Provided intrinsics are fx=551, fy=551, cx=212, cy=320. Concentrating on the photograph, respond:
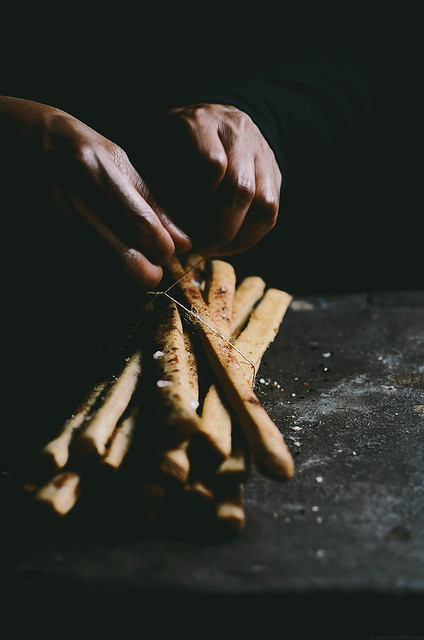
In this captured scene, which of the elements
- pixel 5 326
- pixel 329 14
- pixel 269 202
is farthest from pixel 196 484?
pixel 329 14

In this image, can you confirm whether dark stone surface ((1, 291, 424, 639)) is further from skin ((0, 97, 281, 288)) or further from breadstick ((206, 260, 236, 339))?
skin ((0, 97, 281, 288))

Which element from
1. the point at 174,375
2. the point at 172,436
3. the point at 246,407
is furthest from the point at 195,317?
the point at 172,436

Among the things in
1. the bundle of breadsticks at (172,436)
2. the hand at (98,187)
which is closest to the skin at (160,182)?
the hand at (98,187)

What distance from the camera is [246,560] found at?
3.85 feet

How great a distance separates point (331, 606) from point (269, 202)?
1.14m

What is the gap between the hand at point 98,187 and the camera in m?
1.49

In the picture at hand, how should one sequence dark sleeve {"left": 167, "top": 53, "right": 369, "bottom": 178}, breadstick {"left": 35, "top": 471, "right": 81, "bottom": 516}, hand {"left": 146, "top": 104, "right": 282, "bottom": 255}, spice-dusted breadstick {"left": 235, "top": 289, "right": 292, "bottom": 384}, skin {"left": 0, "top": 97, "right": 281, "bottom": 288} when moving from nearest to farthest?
breadstick {"left": 35, "top": 471, "right": 81, "bottom": 516} < skin {"left": 0, "top": 97, "right": 281, "bottom": 288} < hand {"left": 146, "top": 104, "right": 282, "bottom": 255} < spice-dusted breadstick {"left": 235, "top": 289, "right": 292, "bottom": 384} < dark sleeve {"left": 167, "top": 53, "right": 369, "bottom": 178}

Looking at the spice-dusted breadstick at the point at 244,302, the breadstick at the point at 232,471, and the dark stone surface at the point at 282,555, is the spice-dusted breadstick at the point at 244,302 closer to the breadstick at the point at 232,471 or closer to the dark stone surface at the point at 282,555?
the dark stone surface at the point at 282,555

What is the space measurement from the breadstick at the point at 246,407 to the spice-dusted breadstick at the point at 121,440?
26 centimetres

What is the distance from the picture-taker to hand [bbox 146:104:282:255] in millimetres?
1619

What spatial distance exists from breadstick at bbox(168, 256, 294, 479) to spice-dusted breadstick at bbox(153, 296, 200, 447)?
8 cm

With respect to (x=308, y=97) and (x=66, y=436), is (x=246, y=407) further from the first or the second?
(x=308, y=97)

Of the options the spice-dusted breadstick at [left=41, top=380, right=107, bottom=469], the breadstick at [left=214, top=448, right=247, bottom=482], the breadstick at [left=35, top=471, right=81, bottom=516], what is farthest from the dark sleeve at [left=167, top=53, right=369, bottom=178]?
the breadstick at [left=35, top=471, right=81, bottom=516]

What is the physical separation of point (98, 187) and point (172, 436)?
70 cm
